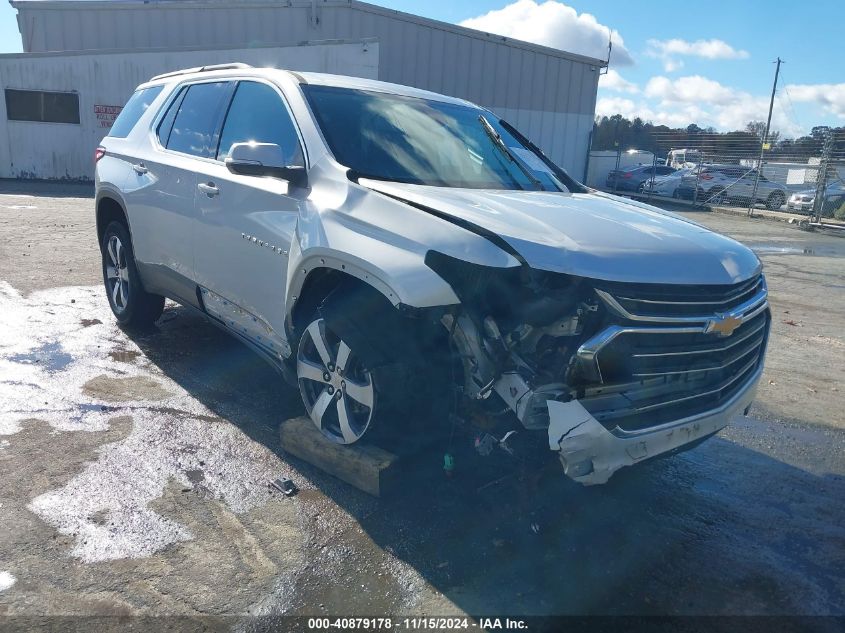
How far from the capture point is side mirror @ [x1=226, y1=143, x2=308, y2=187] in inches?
140

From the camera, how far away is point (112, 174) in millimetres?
5707

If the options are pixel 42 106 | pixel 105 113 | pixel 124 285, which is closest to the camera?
pixel 124 285

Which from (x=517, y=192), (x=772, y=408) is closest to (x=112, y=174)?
(x=517, y=192)

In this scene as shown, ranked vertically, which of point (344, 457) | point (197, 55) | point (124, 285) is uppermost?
point (197, 55)

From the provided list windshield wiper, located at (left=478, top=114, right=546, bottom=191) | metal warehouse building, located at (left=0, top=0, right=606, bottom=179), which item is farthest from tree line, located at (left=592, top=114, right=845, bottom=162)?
windshield wiper, located at (left=478, top=114, right=546, bottom=191)

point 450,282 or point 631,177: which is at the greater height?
point 450,282

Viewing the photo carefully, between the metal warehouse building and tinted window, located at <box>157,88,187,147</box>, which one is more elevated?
the metal warehouse building

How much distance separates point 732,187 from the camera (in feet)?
83.8

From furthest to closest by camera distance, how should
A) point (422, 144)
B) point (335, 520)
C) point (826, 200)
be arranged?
point (826, 200)
point (422, 144)
point (335, 520)

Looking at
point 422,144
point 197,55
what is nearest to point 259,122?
point 422,144

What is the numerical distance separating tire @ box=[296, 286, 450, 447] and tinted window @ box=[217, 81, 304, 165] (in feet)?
3.10

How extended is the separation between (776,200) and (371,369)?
25701mm

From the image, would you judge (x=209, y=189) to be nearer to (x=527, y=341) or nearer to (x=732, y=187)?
(x=527, y=341)

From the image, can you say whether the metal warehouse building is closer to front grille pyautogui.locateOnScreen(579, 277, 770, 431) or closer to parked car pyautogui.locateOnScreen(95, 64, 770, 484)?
parked car pyautogui.locateOnScreen(95, 64, 770, 484)
